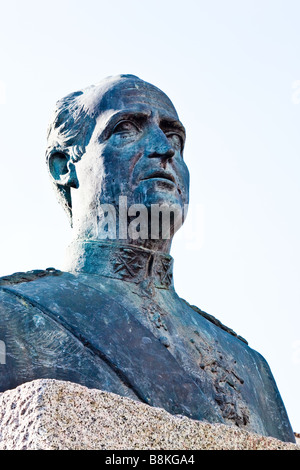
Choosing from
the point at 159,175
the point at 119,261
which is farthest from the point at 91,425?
the point at 159,175

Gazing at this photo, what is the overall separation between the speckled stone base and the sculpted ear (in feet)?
10.4

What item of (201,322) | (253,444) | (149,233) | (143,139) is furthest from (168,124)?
(253,444)

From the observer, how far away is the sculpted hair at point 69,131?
883 cm

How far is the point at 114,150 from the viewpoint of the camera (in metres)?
8.49

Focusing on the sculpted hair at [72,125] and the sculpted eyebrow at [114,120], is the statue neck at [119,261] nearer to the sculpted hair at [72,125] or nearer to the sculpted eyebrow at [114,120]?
the sculpted hair at [72,125]

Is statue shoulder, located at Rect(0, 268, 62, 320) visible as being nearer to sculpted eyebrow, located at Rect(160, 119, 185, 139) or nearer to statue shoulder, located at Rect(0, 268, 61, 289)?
statue shoulder, located at Rect(0, 268, 61, 289)

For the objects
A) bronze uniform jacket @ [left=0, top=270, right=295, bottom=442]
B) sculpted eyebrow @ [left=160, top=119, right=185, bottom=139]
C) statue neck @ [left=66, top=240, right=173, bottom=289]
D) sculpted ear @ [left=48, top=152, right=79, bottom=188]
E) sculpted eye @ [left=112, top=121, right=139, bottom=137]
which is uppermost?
sculpted eyebrow @ [left=160, top=119, right=185, bottom=139]

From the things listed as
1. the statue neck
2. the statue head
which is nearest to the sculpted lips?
the statue head

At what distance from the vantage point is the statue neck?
8289mm

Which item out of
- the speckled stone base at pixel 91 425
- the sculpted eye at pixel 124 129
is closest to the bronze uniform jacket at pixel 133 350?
the speckled stone base at pixel 91 425

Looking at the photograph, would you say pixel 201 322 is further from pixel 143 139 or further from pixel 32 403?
pixel 32 403

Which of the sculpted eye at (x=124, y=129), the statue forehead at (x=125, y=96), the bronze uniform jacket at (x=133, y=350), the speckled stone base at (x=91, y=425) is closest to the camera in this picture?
the speckled stone base at (x=91, y=425)

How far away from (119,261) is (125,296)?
0.35m

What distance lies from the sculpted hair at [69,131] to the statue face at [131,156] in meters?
0.11
